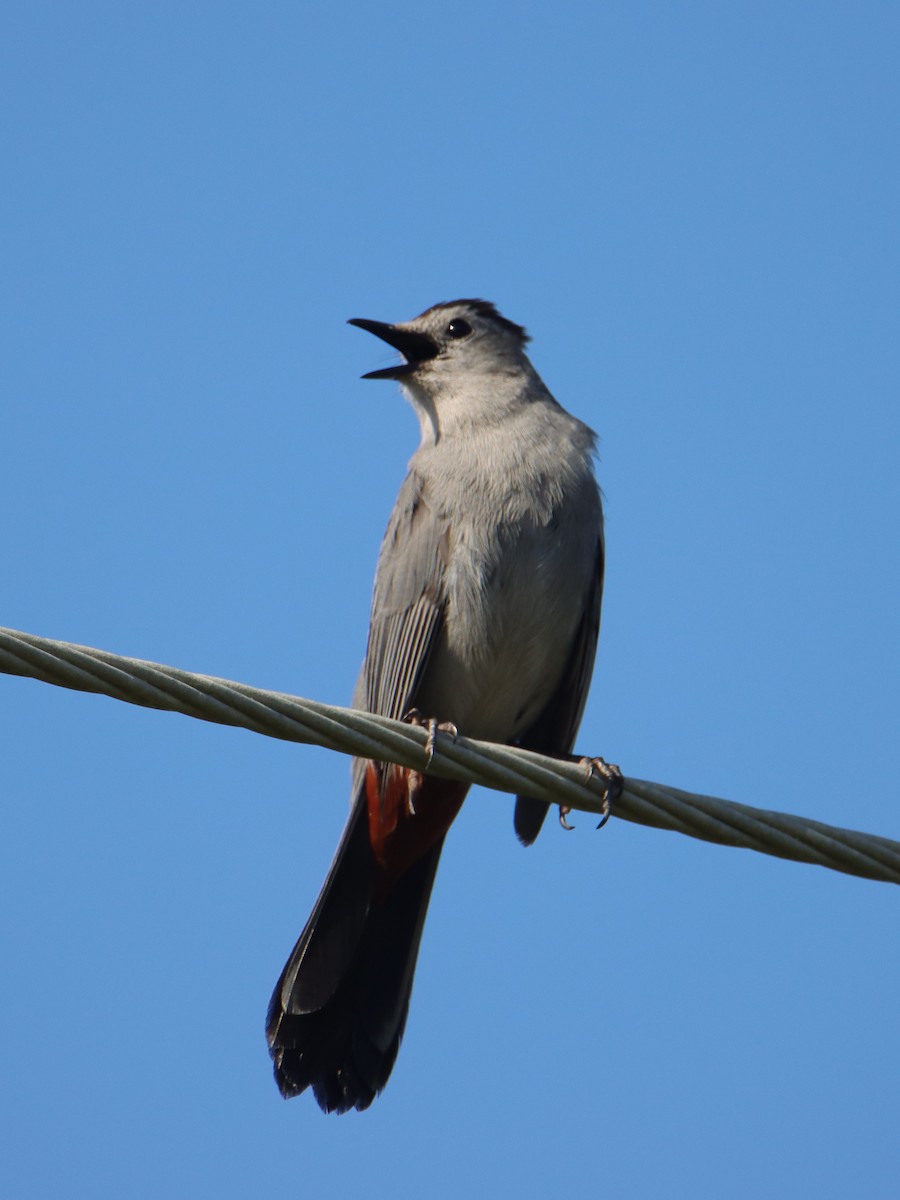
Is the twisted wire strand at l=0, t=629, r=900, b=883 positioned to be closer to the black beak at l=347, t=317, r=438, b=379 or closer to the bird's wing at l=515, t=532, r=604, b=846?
the bird's wing at l=515, t=532, r=604, b=846

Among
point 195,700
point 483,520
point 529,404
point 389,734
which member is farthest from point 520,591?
point 195,700

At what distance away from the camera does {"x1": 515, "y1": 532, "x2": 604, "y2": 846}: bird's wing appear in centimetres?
533

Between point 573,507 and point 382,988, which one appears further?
point 573,507

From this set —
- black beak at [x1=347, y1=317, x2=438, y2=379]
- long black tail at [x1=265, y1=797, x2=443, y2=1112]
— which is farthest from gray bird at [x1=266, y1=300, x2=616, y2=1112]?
black beak at [x1=347, y1=317, x2=438, y2=379]

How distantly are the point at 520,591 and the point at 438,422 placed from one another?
3.54 feet

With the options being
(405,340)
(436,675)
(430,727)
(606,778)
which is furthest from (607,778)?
(405,340)

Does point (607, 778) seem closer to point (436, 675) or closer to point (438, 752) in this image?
point (438, 752)

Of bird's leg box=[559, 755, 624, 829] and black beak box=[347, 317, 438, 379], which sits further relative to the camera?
black beak box=[347, 317, 438, 379]

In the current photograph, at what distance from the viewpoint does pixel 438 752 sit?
11.7ft

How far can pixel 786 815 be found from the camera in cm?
352

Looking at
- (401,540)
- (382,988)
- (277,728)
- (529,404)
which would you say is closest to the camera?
(277,728)

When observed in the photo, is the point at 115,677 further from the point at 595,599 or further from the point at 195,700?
the point at 595,599

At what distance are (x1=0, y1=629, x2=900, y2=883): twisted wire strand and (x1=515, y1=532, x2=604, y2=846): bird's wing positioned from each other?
1496 millimetres

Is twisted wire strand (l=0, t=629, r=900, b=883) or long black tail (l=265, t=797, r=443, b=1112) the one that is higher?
twisted wire strand (l=0, t=629, r=900, b=883)
